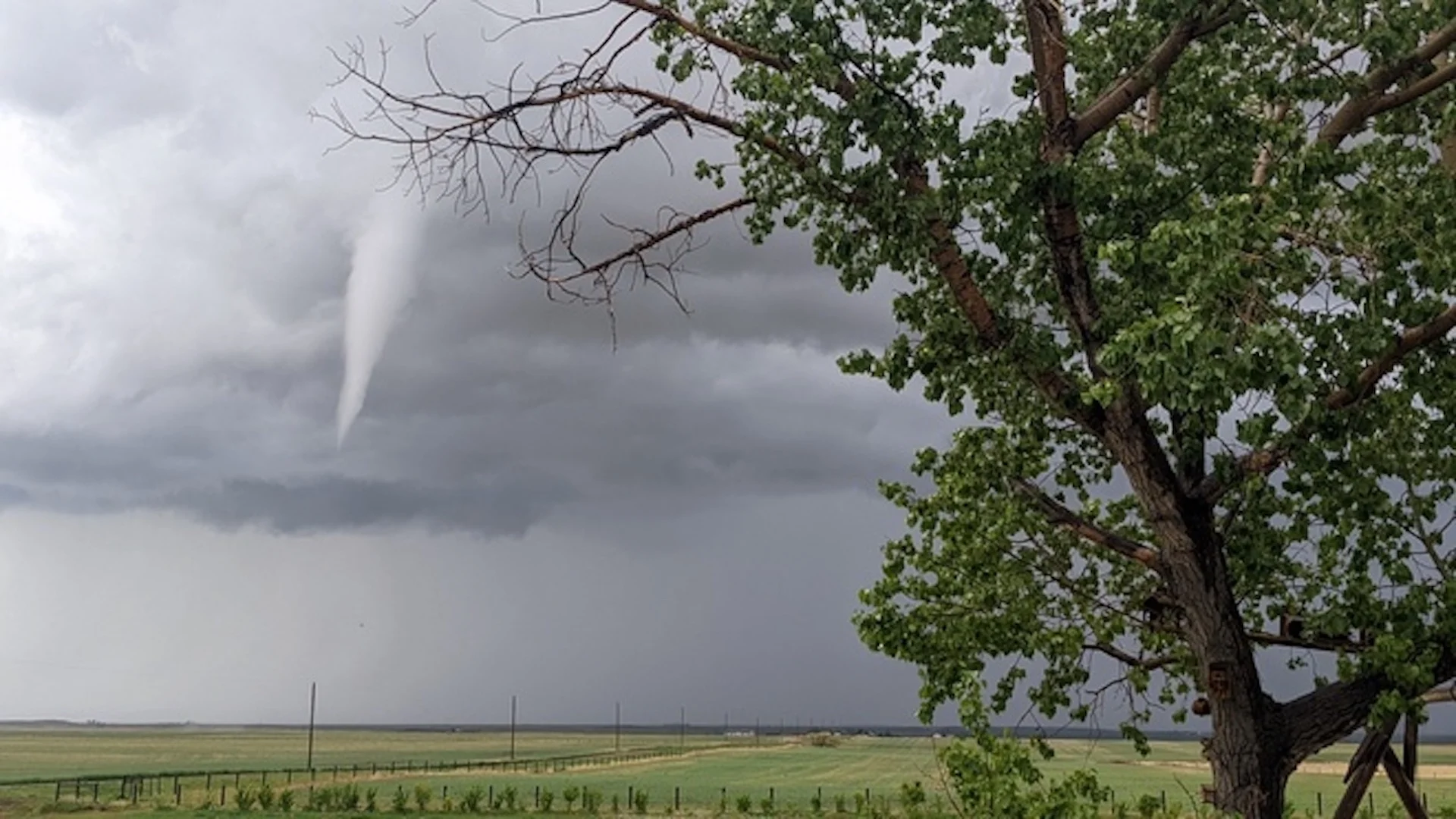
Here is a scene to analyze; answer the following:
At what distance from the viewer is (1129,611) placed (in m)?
14.3

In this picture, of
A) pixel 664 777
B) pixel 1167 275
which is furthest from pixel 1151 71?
pixel 664 777

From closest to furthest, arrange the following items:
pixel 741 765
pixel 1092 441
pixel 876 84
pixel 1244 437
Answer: pixel 1244 437 → pixel 876 84 → pixel 1092 441 → pixel 741 765

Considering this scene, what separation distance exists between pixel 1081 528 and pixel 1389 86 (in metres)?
5.05

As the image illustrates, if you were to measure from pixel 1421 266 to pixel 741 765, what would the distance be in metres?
131

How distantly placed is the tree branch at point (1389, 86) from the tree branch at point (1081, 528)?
13.7ft

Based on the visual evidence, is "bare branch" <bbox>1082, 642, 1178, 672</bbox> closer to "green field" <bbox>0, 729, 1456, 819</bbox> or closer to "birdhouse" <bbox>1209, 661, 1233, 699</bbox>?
"birdhouse" <bbox>1209, 661, 1233, 699</bbox>

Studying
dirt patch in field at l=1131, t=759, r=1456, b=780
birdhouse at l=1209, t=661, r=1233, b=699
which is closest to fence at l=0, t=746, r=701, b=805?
dirt patch in field at l=1131, t=759, r=1456, b=780

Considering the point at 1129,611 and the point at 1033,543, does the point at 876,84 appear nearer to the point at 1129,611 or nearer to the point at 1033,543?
the point at 1033,543

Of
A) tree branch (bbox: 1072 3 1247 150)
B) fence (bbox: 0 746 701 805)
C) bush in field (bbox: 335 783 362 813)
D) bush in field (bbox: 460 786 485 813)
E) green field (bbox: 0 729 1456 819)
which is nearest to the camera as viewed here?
tree branch (bbox: 1072 3 1247 150)

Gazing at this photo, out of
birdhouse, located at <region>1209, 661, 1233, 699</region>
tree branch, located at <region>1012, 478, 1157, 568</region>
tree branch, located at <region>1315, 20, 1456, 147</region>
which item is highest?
tree branch, located at <region>1315, 20, 1456, 147</region>

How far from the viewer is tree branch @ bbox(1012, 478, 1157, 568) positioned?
1283 cm

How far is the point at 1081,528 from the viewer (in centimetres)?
1338

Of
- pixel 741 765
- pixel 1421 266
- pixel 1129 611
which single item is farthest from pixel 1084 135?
pixel 741 765

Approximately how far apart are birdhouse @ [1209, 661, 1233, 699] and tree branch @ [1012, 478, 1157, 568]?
3.73ft
